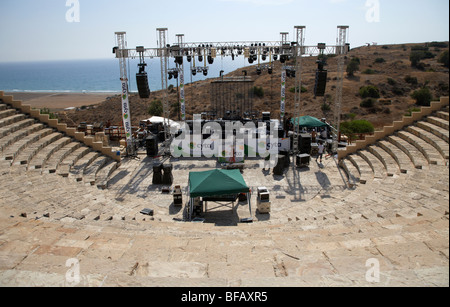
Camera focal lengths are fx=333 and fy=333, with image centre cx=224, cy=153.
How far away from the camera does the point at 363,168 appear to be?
15070 mm

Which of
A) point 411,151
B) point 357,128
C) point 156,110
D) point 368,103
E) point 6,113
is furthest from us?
point 156,110

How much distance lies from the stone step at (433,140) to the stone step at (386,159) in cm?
158

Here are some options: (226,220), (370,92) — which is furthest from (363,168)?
(370,92)

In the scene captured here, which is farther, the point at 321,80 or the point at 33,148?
the point at 321,80

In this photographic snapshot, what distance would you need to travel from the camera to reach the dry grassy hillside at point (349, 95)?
131 ft

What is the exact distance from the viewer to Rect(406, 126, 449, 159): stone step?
1259 cm

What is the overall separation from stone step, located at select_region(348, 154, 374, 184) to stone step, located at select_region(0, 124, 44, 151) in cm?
1483

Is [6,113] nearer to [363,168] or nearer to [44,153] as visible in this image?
[44,153]

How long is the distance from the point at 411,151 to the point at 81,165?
14576mm

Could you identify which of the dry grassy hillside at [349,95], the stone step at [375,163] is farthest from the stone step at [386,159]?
the dry grassy hillside at [349,95]

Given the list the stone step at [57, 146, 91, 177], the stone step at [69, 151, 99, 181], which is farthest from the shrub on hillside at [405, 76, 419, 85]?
the stone step at [57, 146, 91, 177]

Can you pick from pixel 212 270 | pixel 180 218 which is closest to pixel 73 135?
pixel 180 218

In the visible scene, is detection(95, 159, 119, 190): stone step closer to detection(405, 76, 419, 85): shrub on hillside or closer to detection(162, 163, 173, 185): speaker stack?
detection(162, 163, 173, 185): speaker stack

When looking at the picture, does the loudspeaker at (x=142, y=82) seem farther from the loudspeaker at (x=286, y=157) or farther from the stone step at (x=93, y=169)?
the loudspeaker at (x=286, y=157)
